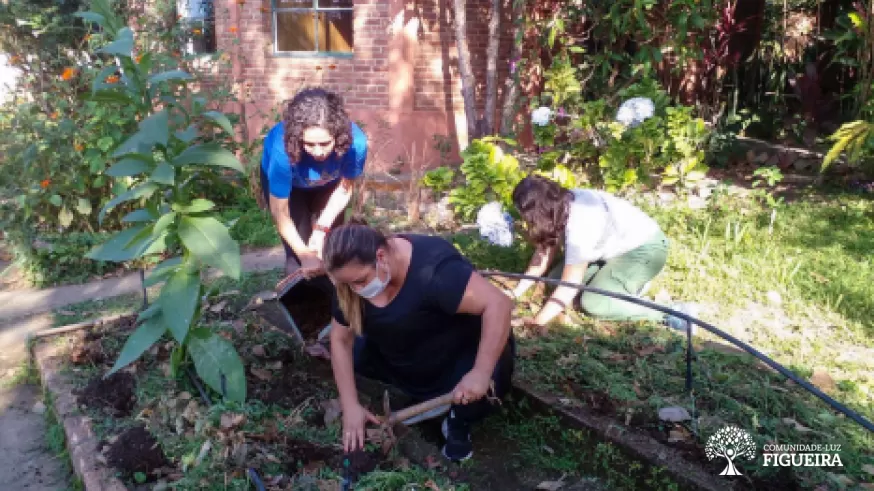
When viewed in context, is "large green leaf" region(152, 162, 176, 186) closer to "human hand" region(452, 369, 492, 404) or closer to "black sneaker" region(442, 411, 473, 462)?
"human hand" region(452, 369, 492, 404)

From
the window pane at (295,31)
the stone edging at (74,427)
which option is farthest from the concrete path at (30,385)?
the window pane at (295,31)

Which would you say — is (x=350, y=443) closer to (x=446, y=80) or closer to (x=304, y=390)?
(x=304, y=390)

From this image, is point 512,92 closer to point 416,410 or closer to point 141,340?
point 416,410

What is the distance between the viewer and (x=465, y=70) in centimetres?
780

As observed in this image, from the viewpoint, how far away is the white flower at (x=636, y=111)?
18.6 ft

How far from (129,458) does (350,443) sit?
832 millimetres

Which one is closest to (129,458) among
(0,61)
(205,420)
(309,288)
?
(205,420)

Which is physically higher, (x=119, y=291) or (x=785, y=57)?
(x=785, y=57)

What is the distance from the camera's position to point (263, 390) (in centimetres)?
311

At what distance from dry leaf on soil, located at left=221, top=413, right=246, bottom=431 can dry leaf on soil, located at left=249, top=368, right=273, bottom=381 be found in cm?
52

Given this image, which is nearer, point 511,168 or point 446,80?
point 511,168

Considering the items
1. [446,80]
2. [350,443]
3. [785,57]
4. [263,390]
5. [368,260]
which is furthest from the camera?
[785,57]

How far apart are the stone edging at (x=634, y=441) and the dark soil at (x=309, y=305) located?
42.5 inches

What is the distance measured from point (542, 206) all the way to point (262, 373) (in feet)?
5.34
